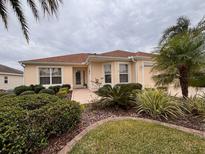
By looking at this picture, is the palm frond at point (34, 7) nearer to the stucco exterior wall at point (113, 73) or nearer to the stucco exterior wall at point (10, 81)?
the stucco exterior wall at point (113, 73)

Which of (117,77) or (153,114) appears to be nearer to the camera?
(153,114)

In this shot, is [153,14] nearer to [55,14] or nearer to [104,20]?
[104,20]

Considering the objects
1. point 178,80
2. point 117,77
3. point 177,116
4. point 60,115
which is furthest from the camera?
point 117,77

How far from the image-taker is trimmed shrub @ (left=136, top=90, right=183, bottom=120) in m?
5.60

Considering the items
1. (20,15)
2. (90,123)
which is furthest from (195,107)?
(20,15)

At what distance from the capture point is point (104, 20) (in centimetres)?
1392

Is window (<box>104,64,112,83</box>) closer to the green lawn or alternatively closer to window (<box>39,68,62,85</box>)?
window (<box>39,68,62,85</box>)

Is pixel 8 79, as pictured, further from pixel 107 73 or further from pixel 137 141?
pixel 137 141

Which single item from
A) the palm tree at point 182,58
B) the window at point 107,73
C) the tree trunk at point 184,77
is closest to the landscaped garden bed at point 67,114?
the tree trunk at point 184,77

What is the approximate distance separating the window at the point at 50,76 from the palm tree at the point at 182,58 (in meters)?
13.2

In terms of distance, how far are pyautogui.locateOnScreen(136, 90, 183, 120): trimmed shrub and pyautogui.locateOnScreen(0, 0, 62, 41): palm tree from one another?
594 centimetres

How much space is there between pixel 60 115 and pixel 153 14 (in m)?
11.3

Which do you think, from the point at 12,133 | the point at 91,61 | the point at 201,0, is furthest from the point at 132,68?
the point at 12,133

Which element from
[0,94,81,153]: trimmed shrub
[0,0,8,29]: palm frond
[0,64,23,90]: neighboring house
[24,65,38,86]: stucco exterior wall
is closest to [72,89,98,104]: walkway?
[0,94,81,153]: trimmed shrub
